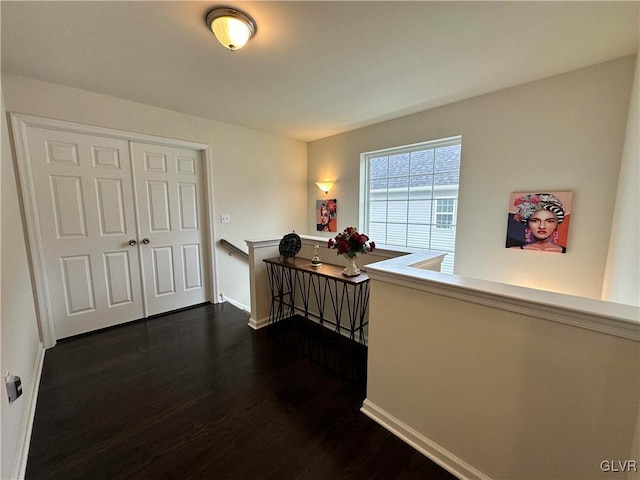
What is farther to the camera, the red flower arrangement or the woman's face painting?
the woman's face painting

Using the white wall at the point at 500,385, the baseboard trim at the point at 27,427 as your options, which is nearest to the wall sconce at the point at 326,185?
the white wall at the point at 500,385

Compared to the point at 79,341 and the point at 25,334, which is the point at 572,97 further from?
the point at 79,341

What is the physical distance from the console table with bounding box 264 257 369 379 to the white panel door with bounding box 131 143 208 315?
1264mm

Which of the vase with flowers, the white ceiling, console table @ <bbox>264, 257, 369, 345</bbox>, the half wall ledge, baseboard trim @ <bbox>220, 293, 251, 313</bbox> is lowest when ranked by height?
baseboard trim @ <bbox>220, 293, 251, 313</bbox>

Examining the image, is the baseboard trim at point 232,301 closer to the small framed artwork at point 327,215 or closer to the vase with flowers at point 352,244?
the small framed artwork at point 327,215

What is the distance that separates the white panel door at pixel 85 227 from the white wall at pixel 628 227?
4322 millimetres

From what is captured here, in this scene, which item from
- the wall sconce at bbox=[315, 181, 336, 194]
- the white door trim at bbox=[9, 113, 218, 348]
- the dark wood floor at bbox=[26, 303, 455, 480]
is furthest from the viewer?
the wall sconce at bbox=[315, 181, 336, 194]

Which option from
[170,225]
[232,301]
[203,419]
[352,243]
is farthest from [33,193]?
[352,243]

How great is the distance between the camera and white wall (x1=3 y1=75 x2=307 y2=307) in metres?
2.34

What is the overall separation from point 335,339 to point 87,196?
2964 mm

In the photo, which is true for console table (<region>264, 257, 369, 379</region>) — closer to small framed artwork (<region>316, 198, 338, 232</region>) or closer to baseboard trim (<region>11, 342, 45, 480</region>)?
small framed artwork (<region>316, 198, 338, 232</region>)

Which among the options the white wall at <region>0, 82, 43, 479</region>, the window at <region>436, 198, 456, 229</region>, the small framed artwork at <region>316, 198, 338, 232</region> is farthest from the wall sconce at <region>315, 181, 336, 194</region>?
the white wall at <region>0, 82, 43, 479</region>

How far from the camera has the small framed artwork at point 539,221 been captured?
2.31 meters

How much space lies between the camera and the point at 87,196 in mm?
2621
